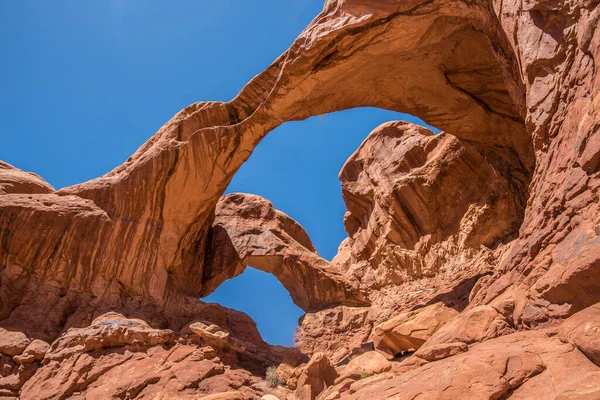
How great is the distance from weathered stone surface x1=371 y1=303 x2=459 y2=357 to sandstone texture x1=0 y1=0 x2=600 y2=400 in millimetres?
43

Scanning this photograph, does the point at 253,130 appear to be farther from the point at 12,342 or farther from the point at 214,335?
the point at 12,342

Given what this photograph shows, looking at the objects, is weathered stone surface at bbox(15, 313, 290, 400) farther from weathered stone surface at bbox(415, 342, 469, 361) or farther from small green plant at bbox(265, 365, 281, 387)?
weathered stone surface at bbox(415, 342, 469, 361)

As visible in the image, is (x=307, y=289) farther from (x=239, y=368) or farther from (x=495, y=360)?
(x=495, y=360)

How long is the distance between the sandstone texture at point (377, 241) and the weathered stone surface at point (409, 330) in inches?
1.7

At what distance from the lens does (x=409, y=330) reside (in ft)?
30.3

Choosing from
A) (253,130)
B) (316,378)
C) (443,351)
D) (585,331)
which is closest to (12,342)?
(316,378)

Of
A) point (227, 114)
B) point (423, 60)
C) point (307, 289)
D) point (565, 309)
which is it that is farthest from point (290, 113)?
point (565, 309)

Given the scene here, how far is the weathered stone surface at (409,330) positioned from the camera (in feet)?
29.9

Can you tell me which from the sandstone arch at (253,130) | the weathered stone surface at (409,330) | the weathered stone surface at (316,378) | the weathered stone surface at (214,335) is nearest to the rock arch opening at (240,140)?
the sandstone arch at (253,130)

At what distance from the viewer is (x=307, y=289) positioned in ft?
64.7

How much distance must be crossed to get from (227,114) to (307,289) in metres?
9.15

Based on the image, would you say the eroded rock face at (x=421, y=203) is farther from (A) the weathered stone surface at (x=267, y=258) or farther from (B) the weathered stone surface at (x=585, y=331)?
(B) the weathered stone surface at (x=585, y=331)

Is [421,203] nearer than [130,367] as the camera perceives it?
No

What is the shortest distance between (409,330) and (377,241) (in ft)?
33.7
